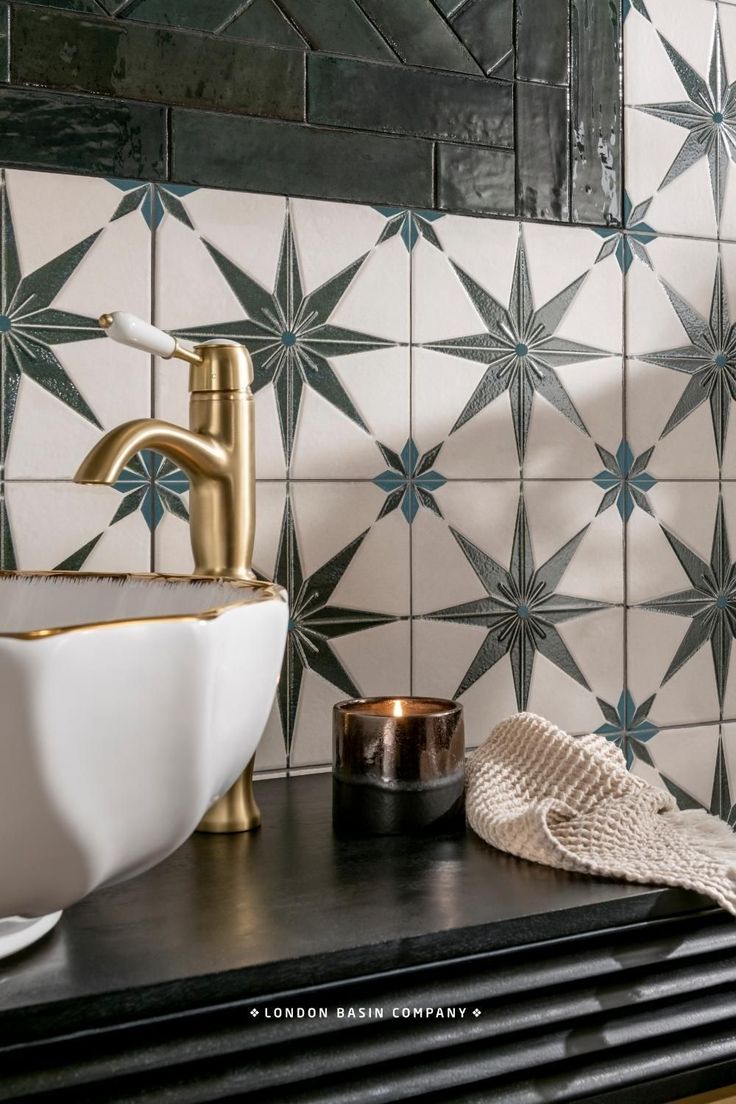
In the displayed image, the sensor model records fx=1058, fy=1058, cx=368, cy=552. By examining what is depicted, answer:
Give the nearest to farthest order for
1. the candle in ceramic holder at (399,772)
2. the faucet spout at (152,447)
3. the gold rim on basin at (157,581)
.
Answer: the gold rim on basin at (157,581) < the faucet spout at (152,447) < the candle in ceramic holder at (399,772)

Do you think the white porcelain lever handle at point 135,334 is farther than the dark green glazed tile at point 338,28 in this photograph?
No

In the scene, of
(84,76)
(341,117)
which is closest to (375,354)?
(341,117)

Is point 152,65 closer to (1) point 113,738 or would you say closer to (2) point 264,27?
(2) point 264,27

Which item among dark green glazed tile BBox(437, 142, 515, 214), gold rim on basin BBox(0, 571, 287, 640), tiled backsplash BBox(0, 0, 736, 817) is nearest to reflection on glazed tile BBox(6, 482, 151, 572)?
tiled backsplash BBox(0, 0, 736, 817)

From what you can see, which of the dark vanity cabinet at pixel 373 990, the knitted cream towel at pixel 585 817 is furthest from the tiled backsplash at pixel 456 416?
the dark vanity cabinet at pixel 373 990

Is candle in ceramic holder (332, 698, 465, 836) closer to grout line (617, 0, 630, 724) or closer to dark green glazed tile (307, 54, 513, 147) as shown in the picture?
grout line (617, 0, 630, 724)

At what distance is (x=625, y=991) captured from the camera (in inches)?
25.3

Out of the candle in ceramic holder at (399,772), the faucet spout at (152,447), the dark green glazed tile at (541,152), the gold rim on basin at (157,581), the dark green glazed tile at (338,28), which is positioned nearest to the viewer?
the gold rim on basin at (157,581)

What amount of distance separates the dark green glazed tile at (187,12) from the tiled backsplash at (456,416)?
0.15 meters

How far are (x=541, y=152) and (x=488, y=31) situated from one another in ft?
0.43

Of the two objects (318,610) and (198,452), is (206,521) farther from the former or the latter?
(318,610)

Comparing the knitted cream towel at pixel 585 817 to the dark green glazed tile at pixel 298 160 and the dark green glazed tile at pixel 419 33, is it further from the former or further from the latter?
the dark green glazed tile at pixel 419 33

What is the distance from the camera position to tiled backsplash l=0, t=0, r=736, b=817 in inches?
37.4

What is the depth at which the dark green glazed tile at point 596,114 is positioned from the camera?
44.8 inches
